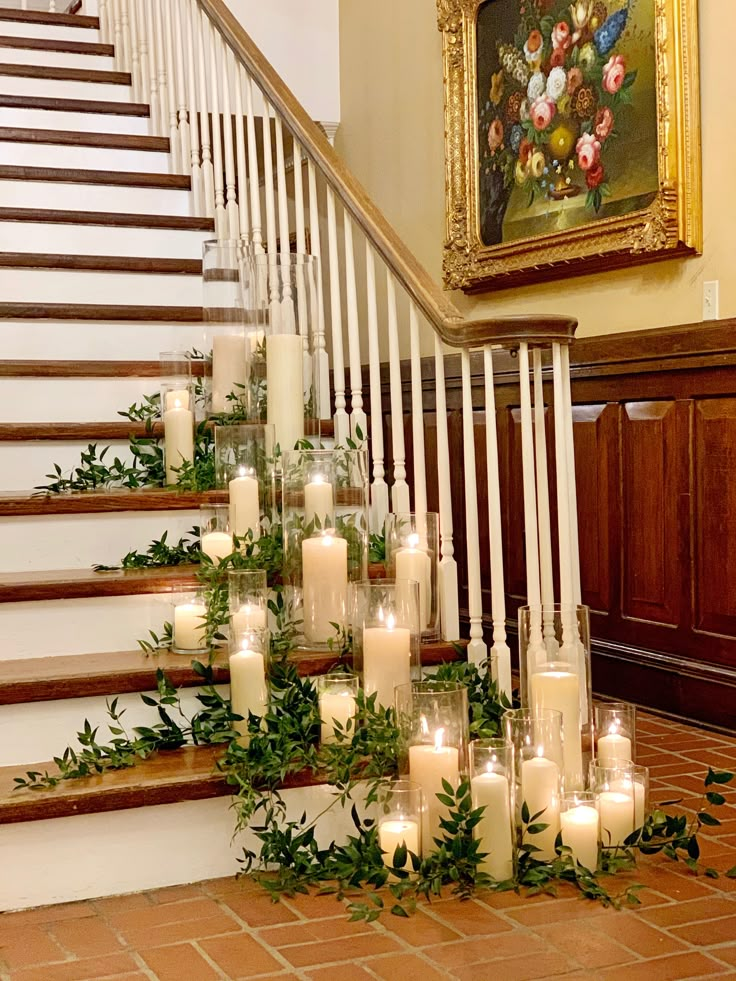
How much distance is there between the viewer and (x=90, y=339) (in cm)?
389

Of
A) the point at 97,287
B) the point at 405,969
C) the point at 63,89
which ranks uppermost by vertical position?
the point at 63,89

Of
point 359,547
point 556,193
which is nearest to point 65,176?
point 556,193

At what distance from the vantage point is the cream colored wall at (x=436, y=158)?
3.46 meters

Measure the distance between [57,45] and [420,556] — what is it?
144 inches

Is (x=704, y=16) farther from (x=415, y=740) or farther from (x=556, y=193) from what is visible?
(x=415, y=740)

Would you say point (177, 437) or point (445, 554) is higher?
point (177, 437)

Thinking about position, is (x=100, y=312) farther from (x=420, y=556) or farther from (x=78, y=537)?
(x=420, y=556)

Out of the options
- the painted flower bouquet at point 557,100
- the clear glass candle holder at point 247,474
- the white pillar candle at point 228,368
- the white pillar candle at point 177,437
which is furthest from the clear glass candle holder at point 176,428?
the painted flower bouquet at point 557,100

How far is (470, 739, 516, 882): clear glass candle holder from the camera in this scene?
2248mm

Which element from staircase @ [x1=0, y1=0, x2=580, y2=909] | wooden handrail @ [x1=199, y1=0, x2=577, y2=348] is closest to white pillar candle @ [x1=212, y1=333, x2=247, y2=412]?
staircase @ [x1=0, y1=0, x2=580, y2=909]

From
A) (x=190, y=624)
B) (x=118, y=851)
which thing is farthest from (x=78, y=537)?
(x=118, y=851)

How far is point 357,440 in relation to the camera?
133 inches

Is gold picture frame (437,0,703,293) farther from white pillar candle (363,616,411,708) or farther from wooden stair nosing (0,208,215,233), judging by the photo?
white pillar candle (363,616,411,708)

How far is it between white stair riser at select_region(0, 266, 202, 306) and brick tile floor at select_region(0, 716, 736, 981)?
2.37 meters
